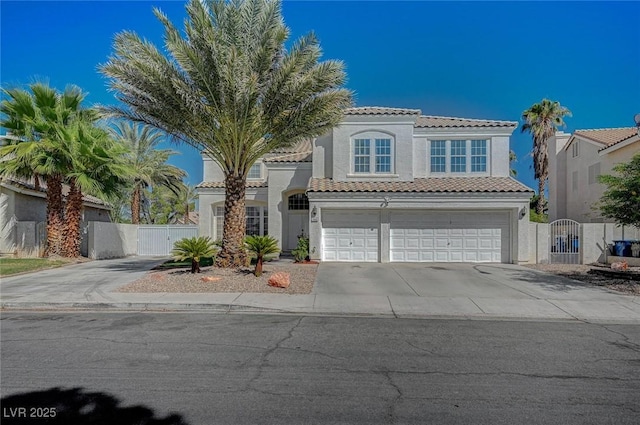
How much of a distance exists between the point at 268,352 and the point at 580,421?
3.90 meters

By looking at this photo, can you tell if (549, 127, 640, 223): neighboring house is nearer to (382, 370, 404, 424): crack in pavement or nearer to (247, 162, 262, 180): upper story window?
Answer: (247, 162, 262, 180): upper story window

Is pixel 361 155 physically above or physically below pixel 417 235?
above

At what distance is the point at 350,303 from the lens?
9.62 m

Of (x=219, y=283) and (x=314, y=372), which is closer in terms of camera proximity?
(x=314, y=372)

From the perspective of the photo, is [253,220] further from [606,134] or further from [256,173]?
[606,134]

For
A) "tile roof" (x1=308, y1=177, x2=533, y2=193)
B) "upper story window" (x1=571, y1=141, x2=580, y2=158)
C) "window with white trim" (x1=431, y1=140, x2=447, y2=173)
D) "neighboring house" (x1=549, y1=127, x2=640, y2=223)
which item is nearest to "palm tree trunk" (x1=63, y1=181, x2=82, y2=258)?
"tile roof" (x1=308, y1=177, x2=533, y2=193)

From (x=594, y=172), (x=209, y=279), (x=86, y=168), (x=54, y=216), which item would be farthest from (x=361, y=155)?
(x=594, y=172)

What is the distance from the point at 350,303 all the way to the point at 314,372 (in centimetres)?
447

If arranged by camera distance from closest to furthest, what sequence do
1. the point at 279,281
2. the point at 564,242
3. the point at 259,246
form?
the point at 279,281 < the point at 259,246 < the point at 564,242

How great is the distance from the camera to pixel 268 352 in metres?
6.00

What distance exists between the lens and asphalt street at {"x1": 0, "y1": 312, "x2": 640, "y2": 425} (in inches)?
163

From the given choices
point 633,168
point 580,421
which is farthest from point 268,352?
point 633,168

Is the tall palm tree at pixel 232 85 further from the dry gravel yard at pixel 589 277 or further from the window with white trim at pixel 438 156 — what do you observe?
the dry gravel yard at pixel 589 277

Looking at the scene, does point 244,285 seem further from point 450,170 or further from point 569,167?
point 569,167
